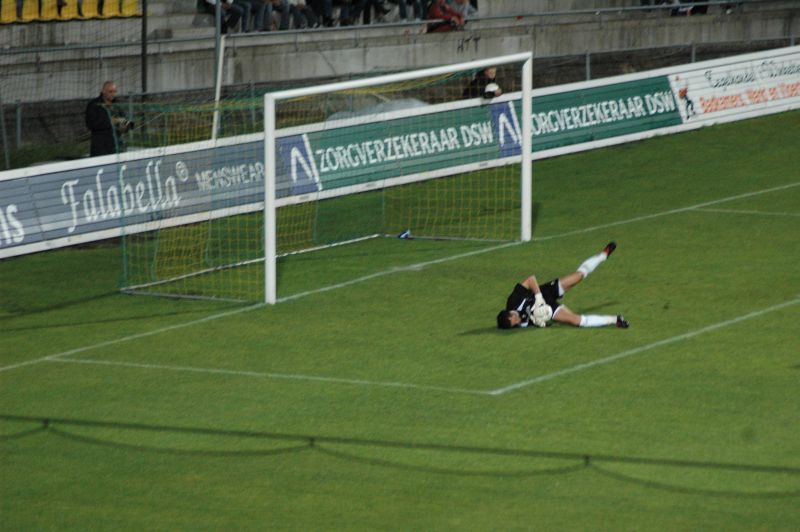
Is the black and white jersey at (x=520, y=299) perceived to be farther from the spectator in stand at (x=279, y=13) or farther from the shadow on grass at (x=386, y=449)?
the spectator in stand at (x=279, y=13)

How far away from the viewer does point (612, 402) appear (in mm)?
14133

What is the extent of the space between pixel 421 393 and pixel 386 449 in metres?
1.85

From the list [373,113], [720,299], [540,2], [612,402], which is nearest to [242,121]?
[373,113]

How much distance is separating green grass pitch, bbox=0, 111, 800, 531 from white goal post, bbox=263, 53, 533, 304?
2.94 feet

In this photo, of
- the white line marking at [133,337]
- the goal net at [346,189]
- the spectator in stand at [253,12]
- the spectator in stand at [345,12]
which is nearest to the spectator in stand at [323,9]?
the spectator in stand at [345,12]

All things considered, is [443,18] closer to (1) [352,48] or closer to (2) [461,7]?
(2) [461,7]

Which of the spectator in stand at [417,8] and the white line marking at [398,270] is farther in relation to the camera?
the spectator in stand at [417,8]

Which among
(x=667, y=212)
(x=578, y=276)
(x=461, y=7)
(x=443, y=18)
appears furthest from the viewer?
(x=461, y=7)

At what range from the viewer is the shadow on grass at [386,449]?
12.0 m

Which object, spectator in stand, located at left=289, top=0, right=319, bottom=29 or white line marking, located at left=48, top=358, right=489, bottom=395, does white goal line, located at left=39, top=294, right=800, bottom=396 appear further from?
spectator in stand, located at left=289, top=0, right=319, bottom=29

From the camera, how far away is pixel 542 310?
55.1 feet

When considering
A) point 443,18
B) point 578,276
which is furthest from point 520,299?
point 443,18

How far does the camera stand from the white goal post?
61.2ft

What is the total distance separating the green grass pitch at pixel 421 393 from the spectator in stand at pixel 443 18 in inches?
580
